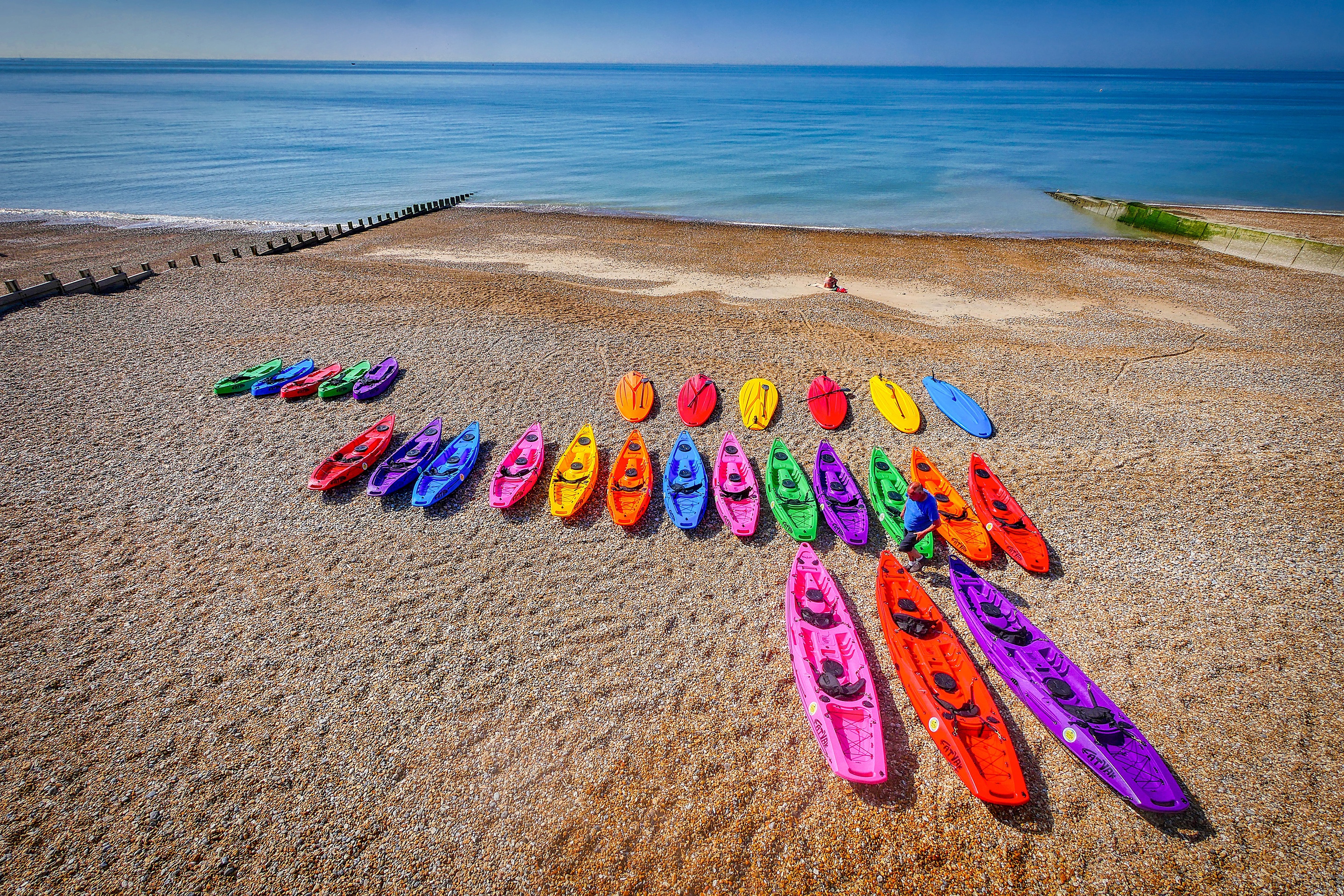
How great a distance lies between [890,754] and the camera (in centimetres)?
645

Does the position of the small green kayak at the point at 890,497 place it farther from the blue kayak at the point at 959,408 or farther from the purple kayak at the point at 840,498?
the blue kayak at the point at 959,408

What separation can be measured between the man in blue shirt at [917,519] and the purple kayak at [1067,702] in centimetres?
82

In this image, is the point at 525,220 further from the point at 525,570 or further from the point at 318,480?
the point at 525,570

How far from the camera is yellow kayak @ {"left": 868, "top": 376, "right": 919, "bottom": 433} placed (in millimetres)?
12352

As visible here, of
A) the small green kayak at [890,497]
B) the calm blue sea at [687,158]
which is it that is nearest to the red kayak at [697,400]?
the small green kayak at [890,497]

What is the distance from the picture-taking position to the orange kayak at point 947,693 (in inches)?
233

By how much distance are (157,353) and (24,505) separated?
21.7 ft

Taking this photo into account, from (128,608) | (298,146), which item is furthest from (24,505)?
(298,146)

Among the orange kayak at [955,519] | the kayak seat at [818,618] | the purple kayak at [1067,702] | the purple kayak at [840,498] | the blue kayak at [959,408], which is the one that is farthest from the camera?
the blue kayak at [959,408]

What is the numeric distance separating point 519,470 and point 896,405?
337 inches

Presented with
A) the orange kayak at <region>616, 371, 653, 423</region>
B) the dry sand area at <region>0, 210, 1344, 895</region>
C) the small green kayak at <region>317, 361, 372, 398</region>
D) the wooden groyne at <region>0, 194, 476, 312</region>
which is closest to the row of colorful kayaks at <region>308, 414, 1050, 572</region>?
the dry sand area at <region>0, 210, 1344, 895</region>

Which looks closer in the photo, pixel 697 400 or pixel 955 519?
pixel 955 519

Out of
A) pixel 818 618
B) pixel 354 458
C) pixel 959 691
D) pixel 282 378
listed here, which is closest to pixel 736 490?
pixel 818 618

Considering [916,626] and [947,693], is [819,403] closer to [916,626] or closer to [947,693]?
[916,626]
